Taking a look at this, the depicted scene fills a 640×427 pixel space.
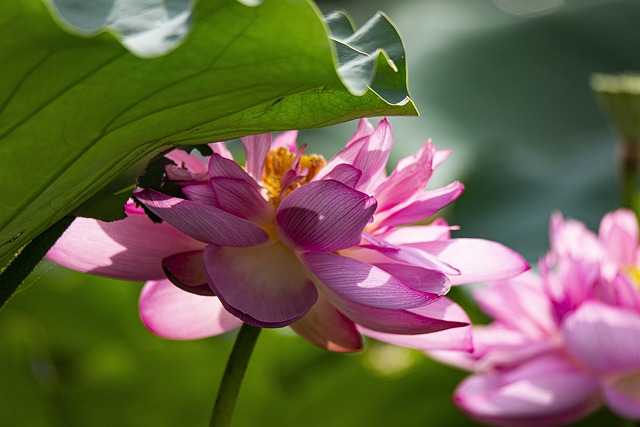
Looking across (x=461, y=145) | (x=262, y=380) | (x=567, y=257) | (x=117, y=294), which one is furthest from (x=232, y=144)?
(x=567, y=257)

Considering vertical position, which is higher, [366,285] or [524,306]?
[366,285]

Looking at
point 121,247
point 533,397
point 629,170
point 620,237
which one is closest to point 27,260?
point 121,247

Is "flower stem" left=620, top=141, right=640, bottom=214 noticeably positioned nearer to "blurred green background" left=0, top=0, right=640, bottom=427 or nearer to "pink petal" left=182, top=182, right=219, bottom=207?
"blurred green background" left=0, top=0, right=640, bottom=427

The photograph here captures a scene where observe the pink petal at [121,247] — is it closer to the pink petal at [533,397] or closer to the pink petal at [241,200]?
the pink petal at [241,200]

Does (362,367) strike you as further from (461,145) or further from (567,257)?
(461,145)

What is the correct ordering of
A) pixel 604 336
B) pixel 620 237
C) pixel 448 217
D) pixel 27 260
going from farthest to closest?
pixel 448 217
pixel 620 237
pixel 604 336
pixel 27 260

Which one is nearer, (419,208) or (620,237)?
(419,208)

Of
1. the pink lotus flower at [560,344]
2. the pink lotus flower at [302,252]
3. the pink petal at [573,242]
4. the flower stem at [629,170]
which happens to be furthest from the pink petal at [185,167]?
the flower stem at [629,170]

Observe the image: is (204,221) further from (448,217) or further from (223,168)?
(448,217)
